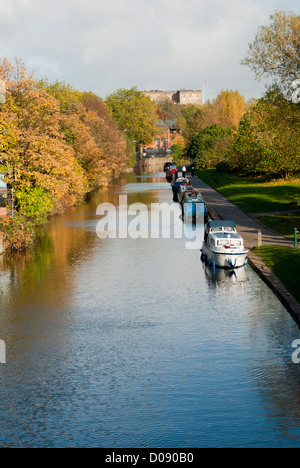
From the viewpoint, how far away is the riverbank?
2862cm

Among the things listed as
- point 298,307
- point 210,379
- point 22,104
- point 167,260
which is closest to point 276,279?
point 298,307

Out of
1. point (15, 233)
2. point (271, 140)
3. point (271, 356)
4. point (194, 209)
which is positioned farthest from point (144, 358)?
point (194, 209)

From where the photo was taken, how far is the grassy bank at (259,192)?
58969 millimetres

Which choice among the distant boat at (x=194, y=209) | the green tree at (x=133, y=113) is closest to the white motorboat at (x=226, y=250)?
the distant boat at (x=194, y=209)

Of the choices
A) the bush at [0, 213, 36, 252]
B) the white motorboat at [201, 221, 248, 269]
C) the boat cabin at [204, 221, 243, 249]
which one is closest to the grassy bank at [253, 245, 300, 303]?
the white motorboat at [201, 221, 248, 269]

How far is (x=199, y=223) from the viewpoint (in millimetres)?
56219

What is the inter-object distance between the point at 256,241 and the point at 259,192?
3000cm

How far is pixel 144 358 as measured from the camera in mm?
22188

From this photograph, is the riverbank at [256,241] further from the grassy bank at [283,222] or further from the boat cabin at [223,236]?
the boat cabin at [223,236]

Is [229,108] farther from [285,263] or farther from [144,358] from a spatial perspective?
[144,358]

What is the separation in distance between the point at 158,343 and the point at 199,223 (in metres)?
33.1

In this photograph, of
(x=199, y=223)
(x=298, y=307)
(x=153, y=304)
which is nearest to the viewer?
(x=298, y=307)
